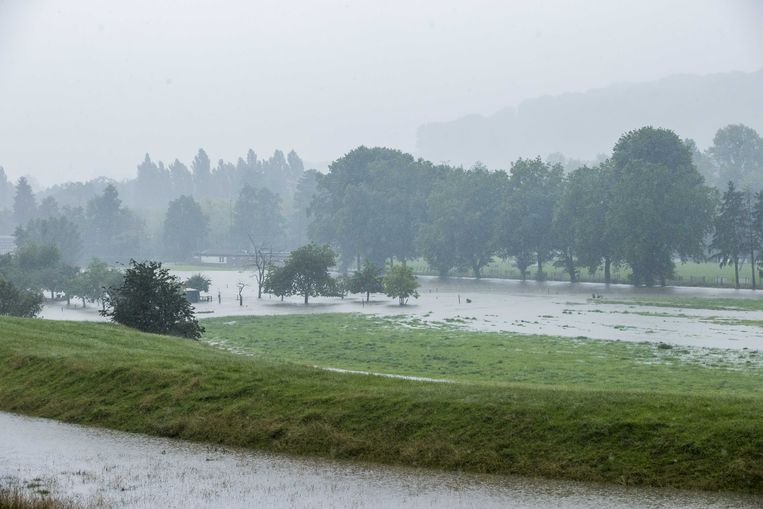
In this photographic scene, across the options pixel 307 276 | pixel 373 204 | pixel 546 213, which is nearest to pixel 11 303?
pixel 307 276

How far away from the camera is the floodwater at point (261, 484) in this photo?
17.1 meters

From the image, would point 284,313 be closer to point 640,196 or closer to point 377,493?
point 640,196

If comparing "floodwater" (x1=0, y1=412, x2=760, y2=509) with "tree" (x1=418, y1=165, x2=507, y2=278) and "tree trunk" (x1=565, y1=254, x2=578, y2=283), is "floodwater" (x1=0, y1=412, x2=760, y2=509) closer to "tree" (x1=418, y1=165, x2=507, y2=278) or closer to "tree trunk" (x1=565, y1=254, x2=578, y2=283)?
"tree trunk" (x1=565, y1=254, x2=578, y2=283)

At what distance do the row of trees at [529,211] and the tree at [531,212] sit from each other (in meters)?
0.17

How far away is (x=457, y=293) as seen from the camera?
122000 mm

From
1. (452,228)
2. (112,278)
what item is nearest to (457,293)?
(452,228)

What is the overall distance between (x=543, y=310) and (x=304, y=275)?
3306 centimetres

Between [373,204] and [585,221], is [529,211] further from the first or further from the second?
[373,204]

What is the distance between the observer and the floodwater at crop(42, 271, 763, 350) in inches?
2665

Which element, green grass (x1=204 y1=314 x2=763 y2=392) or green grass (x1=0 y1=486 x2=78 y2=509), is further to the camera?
green grass (x1=204 y1=314 x2=763 y2=392)

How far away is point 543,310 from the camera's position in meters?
92.2

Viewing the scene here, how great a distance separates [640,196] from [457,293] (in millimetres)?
27674

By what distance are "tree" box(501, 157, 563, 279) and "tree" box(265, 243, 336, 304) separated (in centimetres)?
3835

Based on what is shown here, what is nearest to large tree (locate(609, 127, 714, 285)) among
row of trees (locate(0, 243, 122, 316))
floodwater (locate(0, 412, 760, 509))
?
row of trees (locate(0, 243, 122, 316))
